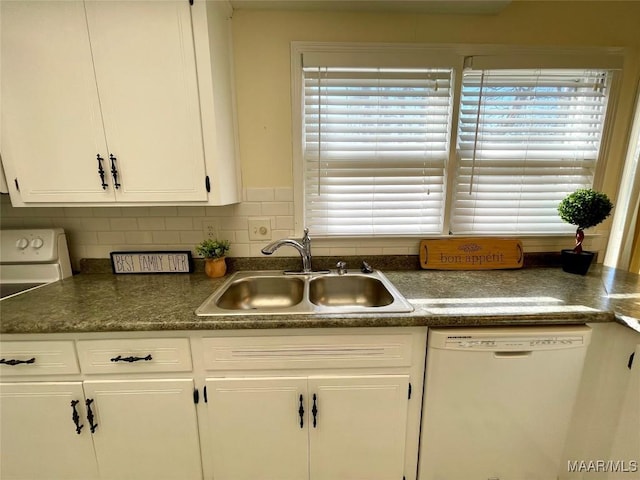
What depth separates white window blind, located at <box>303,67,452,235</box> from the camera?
1420 millimetres

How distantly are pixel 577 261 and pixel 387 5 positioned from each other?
170 cm

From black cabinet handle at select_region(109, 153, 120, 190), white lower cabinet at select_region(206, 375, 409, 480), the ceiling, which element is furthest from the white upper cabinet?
white lower cabinet at select_region(206, 375, 409, 480)

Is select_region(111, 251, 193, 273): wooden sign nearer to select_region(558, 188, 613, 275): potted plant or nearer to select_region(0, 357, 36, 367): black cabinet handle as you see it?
select_region(0, 357, 36, 367): black cabinet handle

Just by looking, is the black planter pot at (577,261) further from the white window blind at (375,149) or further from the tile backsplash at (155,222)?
the tile backsplash at (155,222)

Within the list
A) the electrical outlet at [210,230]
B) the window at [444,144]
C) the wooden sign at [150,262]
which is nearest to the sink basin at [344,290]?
the window at [444,144]

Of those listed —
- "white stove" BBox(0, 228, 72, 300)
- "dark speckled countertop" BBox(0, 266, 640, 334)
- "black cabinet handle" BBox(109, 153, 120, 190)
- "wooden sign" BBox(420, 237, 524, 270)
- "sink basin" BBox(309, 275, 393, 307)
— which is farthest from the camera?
"wooden sign" BBox(420, 237, 524, 270)

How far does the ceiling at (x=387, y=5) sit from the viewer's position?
50.0 inches

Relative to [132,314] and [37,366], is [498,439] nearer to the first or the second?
[132,314]

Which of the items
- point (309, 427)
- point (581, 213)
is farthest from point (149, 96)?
point (581, 213)

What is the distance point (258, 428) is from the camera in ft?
3.63

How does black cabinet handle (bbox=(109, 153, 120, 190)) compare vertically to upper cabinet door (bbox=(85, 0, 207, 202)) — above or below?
below

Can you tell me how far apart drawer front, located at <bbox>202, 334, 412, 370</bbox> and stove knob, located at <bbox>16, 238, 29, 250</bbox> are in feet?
3.98

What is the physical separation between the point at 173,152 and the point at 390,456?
168 centimetres

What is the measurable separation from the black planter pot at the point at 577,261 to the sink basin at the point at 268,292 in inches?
59.6
